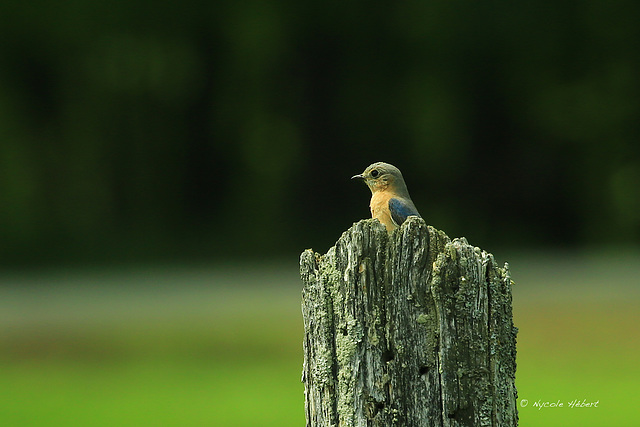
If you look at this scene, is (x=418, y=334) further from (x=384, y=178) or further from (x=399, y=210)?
(x=384, y=178)

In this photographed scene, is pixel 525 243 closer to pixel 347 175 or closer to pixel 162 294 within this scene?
pixel 347 175

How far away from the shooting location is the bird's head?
18.3ft

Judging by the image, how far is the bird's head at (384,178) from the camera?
5.58 metres

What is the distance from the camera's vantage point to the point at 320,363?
10.3 ft

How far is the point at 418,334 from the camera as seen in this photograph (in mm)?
2979

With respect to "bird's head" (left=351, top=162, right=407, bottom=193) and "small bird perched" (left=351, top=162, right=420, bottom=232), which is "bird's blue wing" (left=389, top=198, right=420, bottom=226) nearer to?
"small bird perched" (left=351, top=162, right=420, bottom=232)

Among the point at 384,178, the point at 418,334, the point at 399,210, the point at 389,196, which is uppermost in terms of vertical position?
the point at 384,178

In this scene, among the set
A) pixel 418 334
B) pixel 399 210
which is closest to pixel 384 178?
pixel 399 210

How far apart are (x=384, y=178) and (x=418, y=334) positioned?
272 cm

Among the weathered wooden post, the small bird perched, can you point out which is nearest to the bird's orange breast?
the small bird perched

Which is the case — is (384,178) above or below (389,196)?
above

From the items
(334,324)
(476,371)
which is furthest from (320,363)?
(476,371)

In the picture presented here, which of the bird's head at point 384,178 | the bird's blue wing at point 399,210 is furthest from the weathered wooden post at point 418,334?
the bird's head at point 384,178

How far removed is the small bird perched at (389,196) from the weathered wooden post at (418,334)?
232 centimetres
